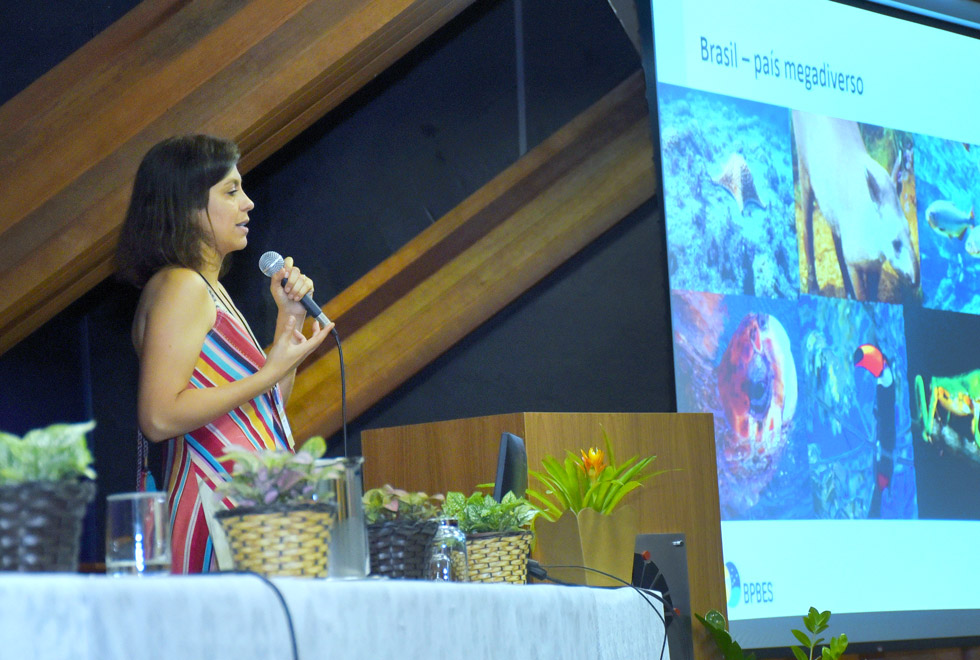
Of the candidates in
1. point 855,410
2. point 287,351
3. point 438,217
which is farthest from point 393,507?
point 855,410

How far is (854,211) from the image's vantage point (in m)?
3.90

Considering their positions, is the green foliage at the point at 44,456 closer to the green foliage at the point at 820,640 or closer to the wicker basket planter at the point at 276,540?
the wicker basket planter at the point at 276,540

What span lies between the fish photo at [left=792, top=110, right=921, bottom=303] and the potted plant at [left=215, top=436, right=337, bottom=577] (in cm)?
298

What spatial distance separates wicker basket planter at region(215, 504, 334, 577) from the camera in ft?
3.19

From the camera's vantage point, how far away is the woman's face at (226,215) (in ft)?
6.22

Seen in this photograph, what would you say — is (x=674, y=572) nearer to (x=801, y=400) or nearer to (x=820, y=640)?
(x=820, y=640)

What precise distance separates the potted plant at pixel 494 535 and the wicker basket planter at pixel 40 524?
2.12 feet

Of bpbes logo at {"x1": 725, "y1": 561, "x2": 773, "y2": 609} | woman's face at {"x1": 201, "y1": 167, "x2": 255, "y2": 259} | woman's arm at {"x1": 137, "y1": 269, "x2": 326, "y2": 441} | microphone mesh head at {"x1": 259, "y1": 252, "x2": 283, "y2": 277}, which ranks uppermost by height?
woman's face at {"x1": 201, "y1": 167, "x2": 255, "y2": 259}

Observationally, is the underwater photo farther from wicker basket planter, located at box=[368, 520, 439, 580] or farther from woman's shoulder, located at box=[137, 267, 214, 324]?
wicker basket planter, located at box=[368, 520, 439, 580]

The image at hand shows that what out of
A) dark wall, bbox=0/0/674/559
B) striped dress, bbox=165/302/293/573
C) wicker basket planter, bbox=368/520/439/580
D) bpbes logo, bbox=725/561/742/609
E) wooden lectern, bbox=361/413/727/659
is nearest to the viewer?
wicker basket planter, bbox=368/520/439/580

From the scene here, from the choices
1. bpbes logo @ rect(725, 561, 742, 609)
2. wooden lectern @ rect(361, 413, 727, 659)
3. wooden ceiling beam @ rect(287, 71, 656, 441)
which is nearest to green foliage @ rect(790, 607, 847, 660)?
bpbes logo @ rect(725, 561, 742, 609)

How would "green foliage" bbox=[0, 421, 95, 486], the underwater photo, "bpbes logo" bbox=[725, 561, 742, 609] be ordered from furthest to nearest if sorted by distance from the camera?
the underwater photo
"bpbes logo" bbox=[725, 561, 742, 609]
"green foliage" bbox=[0, 421, 95, 486]

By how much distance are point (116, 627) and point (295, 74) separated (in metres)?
2.26

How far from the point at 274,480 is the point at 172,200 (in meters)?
1.00
